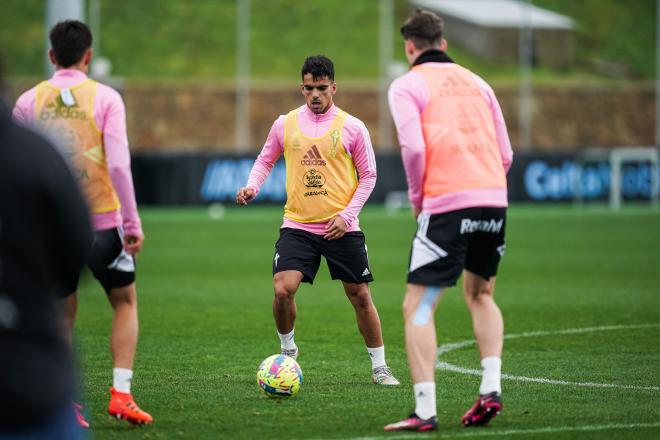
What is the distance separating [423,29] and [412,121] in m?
0.52

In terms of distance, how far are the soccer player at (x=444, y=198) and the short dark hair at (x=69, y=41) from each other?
168 cm

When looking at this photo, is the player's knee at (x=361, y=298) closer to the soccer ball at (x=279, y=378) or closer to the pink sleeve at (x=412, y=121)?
the soccer ball at (x=279, y=378)

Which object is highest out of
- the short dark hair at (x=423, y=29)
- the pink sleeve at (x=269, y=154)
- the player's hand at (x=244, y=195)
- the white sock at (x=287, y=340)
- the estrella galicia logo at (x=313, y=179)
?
the short dark hair at (x=423, y=29)

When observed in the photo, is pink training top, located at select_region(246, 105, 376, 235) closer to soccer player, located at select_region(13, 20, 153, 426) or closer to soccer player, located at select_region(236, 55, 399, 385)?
soccer player, located at select_region(236, 55, 399, 385)

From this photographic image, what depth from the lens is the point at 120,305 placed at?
6.64 meters

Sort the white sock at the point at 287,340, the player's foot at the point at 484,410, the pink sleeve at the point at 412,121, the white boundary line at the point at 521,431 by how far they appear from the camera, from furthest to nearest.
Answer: the white sock at the point at 287,340
the player's foot at the point at 484,410
the pink sleeve at the point at 412,121
the white boundary line at the point at 521,431

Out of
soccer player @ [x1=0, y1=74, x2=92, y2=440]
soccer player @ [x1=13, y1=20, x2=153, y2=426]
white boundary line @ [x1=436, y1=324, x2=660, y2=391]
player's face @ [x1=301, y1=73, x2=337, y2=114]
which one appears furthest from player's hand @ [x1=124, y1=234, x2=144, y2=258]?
soccer player @ [x1=0, y1=74, x2=92, y2=440]

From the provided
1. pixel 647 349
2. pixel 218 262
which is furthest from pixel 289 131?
pixel 218 262

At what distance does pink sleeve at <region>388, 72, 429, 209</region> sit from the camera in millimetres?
6352

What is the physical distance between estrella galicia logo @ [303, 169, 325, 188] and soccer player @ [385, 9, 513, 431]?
6.27ft

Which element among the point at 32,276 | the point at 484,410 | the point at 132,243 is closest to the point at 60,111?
the point at 132,243

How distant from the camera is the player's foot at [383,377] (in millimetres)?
8201

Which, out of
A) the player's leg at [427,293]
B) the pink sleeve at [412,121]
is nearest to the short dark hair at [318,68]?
the pink sleeve at [412,121]

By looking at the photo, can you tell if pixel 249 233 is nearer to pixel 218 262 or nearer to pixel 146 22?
pixel 218 262
